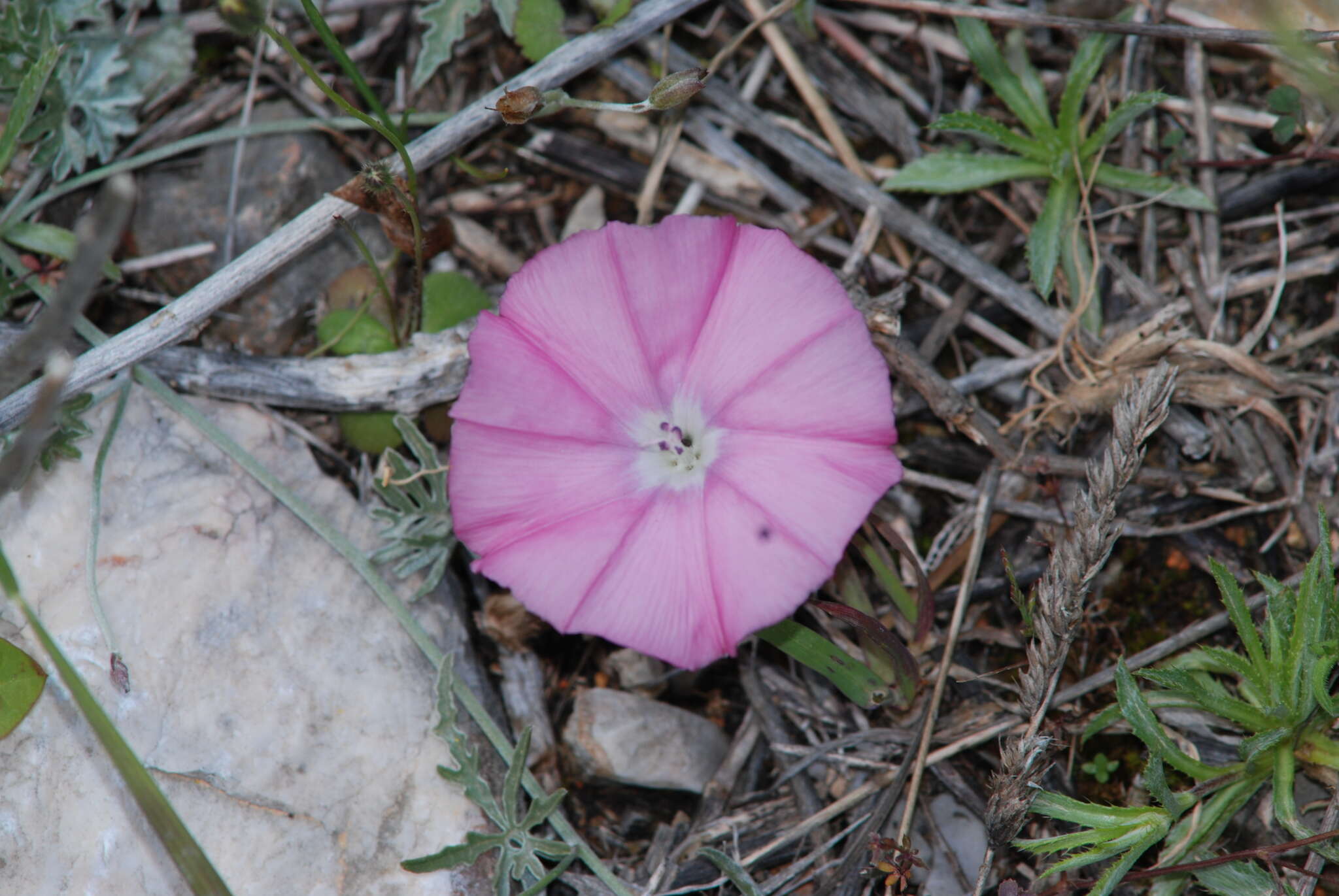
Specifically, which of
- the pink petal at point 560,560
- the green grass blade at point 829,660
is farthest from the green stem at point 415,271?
the green grass blade at point 829,660

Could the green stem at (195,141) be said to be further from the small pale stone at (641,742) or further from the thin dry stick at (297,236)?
the small pale stone at (641,742)

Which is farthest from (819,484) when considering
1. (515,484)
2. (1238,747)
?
(1238,747)

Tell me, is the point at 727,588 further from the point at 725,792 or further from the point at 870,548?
the point at 725,792

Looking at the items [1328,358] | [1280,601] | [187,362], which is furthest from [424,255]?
[1328,358]

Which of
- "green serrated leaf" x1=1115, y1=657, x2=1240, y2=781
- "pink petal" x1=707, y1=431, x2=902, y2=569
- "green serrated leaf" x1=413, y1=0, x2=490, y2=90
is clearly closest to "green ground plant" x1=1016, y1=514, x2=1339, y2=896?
"green serrated leaf" x1=1115, y1=657, x2=1240, y2=781

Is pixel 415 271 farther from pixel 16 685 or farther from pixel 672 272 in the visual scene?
pixel 16 685
